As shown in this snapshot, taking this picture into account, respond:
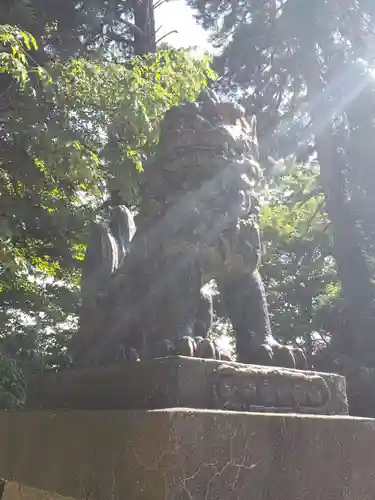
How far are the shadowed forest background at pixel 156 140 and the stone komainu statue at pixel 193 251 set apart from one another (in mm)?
1823

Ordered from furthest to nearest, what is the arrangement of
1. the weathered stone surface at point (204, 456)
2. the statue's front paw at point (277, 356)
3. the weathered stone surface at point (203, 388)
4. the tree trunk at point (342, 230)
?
1. the tree trunk at point (342, 230)
2. the statue's front paw at point (277, 356)
3. the weathered stone surface at point (203, 388)
4. the weathered stone surface at point (204, 456)

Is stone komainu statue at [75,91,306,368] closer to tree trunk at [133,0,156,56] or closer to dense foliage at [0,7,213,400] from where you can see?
dense foliage at [0,7,213,400]

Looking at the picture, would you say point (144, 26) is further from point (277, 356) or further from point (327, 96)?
point (277, 356)

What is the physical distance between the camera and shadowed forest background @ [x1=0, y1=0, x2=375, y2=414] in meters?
5.14

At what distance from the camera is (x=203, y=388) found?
1.50 metres

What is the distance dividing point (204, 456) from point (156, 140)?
388cm

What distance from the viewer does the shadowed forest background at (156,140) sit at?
5.14 m

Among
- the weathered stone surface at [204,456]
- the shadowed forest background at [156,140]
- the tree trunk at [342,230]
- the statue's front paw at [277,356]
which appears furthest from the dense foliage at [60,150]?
the tree trunk at [342,230]

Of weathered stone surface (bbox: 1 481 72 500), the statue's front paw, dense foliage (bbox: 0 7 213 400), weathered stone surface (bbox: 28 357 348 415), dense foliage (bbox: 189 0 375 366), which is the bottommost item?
weathered stone surface (bbox: 1 481 72 500)

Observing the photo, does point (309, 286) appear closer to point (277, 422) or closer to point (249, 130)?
point (249, 130)

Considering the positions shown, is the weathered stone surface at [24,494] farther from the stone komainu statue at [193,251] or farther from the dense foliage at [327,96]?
the dense foliage at [327,96]

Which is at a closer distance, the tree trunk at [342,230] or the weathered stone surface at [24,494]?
the weathered stone surface at [24,494]

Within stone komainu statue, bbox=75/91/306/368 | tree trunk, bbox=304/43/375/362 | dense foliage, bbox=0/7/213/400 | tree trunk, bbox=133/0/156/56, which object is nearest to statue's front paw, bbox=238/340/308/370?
stone komainu statue, bbox=75/91/306/368

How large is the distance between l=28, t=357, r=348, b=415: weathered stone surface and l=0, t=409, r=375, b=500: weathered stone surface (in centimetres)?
10
